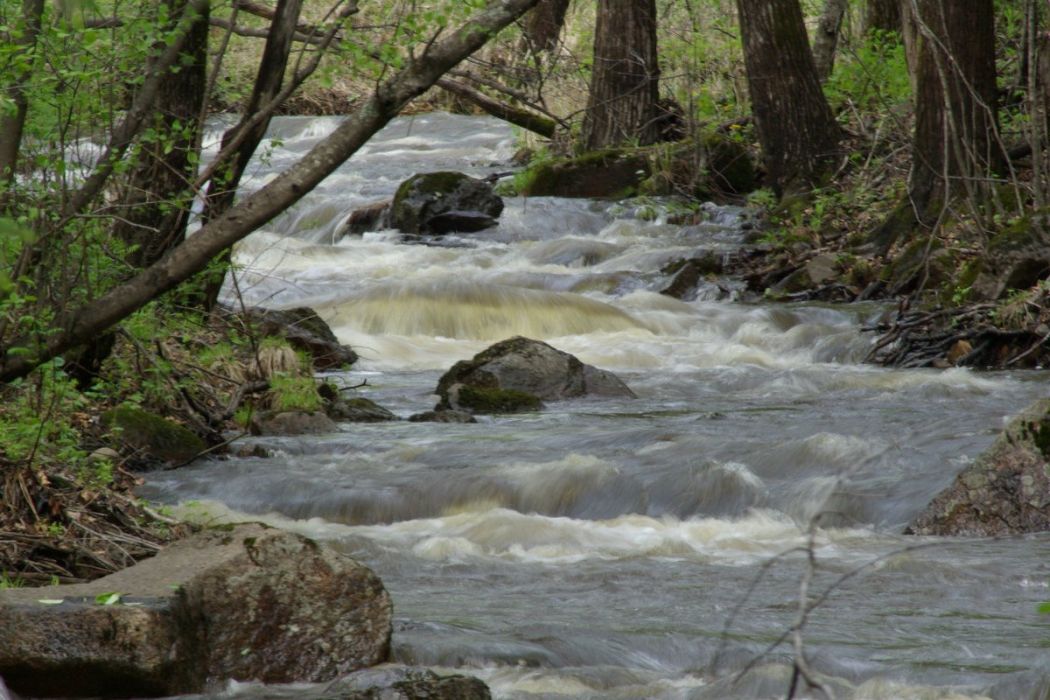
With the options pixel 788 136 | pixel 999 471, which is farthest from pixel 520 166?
pixel 999 471

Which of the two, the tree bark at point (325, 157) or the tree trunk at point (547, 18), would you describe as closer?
the tree bark at point (325, 157)

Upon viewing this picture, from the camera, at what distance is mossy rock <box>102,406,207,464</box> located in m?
8.24

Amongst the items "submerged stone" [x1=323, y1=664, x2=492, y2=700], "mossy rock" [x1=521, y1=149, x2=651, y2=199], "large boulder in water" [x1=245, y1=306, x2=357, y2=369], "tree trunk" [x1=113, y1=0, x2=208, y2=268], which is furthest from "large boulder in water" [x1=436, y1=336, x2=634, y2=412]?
"mossy rock" [x1=521, y1=149, x2=651, y2=199]

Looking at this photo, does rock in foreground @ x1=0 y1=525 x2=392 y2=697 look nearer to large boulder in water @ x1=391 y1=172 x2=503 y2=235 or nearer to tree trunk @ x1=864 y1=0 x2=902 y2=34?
large boulder in water @ x1=391 y1=172 x2=503 y2=235

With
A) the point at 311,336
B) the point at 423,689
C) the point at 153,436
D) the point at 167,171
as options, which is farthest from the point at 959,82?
the point at 423,689

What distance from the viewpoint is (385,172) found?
2291cm

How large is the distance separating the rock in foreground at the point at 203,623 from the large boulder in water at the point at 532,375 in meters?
6.05

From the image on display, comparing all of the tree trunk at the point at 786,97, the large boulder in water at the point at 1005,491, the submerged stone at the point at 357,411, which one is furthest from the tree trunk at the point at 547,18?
the large boulder in water at the point at 1005,491

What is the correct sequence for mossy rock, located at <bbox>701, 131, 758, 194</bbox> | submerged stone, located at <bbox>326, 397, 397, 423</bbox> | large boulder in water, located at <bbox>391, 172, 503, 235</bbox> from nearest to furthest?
1. submerged stone, located at <bbox>326, 397, 397, 423</bbox>
2. large boulder in water, located at <bbox>391, 172, 503, 235</bbox>
3. mossy rock, located at <bbox>701, 131, 758, 194</bbox>

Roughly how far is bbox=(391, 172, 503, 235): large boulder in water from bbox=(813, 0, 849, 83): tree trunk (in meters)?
4.84

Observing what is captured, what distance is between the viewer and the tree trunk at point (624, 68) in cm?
1894

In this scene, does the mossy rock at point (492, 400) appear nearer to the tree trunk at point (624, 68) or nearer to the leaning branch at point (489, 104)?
the leaning branch at point (489, 104)

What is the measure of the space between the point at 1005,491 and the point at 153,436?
481cm

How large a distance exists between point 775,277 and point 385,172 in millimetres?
9445
